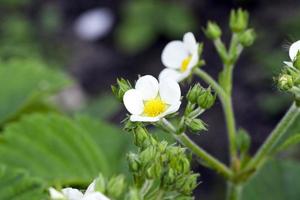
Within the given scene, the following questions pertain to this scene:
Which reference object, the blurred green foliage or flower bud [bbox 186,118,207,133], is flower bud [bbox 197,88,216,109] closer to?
flower bud [bbox 186,118,207,133]

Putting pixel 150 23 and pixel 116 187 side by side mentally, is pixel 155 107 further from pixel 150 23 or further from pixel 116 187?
pixel 150 23

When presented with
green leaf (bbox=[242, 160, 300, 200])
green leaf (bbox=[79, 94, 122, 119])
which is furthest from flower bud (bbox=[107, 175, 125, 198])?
green leaf (bbox=[79, 94, 122, 119])

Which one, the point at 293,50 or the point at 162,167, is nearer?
the point at 162,167

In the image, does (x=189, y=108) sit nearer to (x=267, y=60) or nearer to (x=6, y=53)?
(x=6, y=53)

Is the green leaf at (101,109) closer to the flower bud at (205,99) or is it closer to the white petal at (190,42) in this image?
the white petal at (190,42)

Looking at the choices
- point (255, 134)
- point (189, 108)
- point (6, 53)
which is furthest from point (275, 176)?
point (255, 134)

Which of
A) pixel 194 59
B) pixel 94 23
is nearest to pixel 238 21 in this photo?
pixel 194 59
